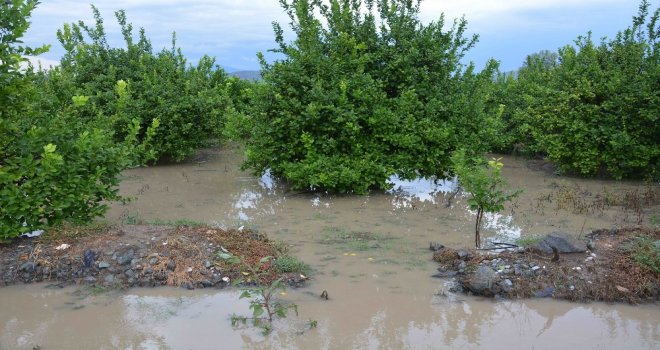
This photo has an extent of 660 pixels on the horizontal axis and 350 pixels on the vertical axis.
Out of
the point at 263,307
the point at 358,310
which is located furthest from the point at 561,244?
the point at 263,307

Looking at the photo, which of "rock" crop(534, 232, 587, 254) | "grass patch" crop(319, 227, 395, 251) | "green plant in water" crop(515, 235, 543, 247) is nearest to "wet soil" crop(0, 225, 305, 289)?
"grass patch" crop(319, 227, 395, 251)

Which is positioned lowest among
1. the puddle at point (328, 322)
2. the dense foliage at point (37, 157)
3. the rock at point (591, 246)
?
the puddle at point (328, 322)

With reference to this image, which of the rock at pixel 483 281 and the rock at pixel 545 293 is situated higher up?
the rock at pixel 483 281

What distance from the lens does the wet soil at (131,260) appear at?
6.14m

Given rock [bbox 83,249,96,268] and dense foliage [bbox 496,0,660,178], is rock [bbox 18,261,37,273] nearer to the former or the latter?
A: rock [bbox 83,249,96,268]

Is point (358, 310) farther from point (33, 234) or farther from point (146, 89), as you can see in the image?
point (146, 89)

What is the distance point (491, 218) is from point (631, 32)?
5.84 m

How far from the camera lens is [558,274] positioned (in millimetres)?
6047

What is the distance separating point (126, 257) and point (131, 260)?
65 mm

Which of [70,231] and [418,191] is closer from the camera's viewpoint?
[70,231]

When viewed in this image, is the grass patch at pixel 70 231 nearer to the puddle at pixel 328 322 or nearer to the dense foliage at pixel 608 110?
the puddle at pixel 328 322

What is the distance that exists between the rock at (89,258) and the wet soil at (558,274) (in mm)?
3772

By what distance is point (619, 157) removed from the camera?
452 inches

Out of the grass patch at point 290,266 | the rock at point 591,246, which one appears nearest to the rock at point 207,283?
the grass patch at point 290,266
